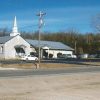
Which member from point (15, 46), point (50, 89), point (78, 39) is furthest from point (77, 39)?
point (50, 89)

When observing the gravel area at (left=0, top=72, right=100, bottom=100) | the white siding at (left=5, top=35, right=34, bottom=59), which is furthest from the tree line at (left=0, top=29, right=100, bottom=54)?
the gravel area at (left=0, top=72, right=100, bottom=100)

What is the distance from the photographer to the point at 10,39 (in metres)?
82.2

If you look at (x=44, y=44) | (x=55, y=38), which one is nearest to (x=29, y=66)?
(x=44, y=44)

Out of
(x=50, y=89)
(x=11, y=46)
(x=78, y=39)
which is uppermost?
(x=78, y=39)

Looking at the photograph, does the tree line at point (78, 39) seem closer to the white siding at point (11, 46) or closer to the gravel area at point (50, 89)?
the white siding at point (11, 46)

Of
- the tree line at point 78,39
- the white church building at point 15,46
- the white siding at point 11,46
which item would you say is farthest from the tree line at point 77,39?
the white siding at point 11,46

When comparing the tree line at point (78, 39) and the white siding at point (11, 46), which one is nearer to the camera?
the white siding at point (11, 46)

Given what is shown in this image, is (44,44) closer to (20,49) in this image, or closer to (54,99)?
(20,49)

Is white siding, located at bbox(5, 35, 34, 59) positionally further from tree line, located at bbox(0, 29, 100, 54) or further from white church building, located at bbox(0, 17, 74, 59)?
tree line, located at bbox(0, 29, 100, 54)

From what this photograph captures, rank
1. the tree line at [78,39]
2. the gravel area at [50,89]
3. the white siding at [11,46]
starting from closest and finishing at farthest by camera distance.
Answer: the gravel area at [50,89] → the white siding at [11,46] → the tree line at [78,39]

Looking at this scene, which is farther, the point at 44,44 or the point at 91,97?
the point at 44,44

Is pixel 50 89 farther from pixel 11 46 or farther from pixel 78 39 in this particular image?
pixel 78 39

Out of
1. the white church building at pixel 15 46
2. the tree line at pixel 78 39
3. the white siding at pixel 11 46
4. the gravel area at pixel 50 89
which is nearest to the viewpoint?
the gravel area at pixel 50 89

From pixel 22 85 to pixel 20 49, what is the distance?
61.3m
